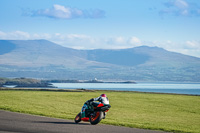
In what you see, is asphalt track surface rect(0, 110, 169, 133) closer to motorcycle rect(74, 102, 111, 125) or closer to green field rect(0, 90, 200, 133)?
motorcycle rect(74, 102, 111, 125)

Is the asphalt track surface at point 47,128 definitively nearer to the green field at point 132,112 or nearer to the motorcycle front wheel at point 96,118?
the motorcycle front wheel at point 96,118

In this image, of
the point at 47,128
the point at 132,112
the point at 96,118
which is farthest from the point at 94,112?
the point at 132,112

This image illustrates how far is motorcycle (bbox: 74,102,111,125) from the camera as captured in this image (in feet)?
70.4

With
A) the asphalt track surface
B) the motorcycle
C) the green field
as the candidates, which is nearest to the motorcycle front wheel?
the motorcycle

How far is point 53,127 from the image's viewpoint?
20156 millimetres

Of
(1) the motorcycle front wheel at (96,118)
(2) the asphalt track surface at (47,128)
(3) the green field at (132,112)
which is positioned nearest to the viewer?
(2) the asphalt track surface at (47,128)

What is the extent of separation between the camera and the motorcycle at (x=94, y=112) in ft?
70.4

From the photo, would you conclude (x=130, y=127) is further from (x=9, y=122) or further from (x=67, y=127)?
(x=9, y=122)

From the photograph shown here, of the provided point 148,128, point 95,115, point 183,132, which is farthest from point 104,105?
point 183,132

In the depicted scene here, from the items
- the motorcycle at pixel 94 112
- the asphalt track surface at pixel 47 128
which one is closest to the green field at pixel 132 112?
the motorcycle at pixel 94 112

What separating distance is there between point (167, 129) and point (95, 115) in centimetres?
383

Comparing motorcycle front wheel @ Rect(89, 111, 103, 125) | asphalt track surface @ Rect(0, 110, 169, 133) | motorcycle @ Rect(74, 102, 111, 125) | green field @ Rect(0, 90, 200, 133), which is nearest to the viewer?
asphalt track surface @ Rect(0, 110, 169, 133)

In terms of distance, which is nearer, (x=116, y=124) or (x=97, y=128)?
(x=97, y=128)

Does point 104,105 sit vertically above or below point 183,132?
above
